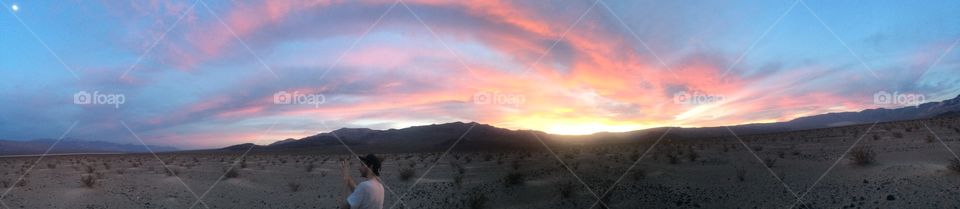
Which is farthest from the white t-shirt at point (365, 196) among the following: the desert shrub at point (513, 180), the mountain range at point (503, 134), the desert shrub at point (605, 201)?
the mountain range at point (503, 134)

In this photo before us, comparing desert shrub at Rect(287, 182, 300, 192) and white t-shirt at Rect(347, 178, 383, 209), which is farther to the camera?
desert shrub at Rect(287, 182, 300, 192)

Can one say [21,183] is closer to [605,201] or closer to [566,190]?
[566,190]

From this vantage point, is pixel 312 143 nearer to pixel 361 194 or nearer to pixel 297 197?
pixel 297 197

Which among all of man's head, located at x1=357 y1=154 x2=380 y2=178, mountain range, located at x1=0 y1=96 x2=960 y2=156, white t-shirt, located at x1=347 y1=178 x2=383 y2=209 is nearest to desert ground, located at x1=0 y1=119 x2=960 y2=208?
man's head, located at x1=357 y1=154 x2=380 y2=178

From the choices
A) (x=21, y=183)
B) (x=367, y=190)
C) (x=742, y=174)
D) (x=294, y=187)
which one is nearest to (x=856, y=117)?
(x=742, y=174)

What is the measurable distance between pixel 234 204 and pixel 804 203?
16408mm

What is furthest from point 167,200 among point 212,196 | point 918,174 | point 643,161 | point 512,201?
point 918,174

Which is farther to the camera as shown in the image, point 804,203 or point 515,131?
point 515,131

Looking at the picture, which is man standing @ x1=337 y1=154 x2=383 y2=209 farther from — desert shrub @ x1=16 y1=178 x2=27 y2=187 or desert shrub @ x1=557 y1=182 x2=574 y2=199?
desert shrub @ x1=16 y1=178 x2=27 y2=187

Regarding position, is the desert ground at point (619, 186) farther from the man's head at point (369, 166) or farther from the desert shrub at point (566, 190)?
the man's head at point (369, 166)

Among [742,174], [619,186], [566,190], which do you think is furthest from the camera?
[619,186]

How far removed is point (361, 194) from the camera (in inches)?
237

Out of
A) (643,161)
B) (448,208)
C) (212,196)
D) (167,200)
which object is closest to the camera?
(448,208)

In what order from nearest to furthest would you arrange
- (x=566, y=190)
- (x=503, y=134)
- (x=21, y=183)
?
(x=566, y=190) < (x=21, y=183) < (x=503, y=134)
